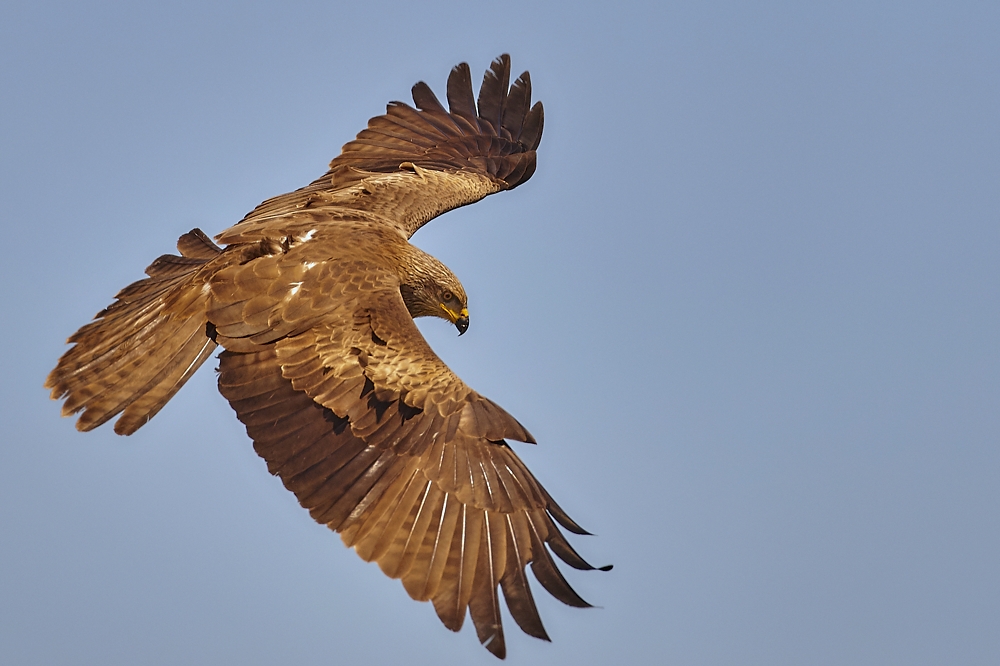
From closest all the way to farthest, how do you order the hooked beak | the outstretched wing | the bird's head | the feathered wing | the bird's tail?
the feathered wing < the bird's tail < the bird's head < the hooked beak < the outstretched wing

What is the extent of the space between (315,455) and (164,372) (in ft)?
4.35

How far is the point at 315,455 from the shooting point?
718 cm

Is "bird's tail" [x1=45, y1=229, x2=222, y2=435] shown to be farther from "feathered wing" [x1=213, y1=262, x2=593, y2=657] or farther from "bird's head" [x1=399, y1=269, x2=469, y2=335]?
"bird's head" [x1=399, y1=269, x2=469, y2=335]

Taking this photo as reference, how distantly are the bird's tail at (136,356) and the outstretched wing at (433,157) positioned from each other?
1669 mm

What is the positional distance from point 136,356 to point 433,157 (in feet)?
14.4

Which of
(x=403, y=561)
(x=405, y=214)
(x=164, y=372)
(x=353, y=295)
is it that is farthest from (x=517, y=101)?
(x=403, y=561)

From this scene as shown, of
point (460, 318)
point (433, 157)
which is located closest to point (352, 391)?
point (460, 318)

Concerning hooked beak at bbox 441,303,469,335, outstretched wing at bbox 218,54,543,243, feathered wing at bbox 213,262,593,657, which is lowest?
feathered wing at bbox 213,262,593,657

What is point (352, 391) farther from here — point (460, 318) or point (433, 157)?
point (433, 157)

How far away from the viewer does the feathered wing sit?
6.73m

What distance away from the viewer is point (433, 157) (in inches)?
449

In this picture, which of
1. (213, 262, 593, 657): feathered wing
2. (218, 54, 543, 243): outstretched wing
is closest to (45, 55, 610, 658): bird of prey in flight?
(213, 262, 593, 657): feathered wing

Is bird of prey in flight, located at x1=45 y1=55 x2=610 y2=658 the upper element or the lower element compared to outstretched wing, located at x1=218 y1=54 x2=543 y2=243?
lower

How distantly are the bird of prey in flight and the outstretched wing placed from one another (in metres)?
0.69
